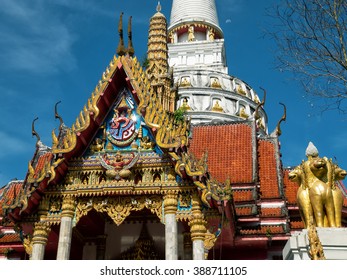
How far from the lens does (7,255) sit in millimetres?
14734

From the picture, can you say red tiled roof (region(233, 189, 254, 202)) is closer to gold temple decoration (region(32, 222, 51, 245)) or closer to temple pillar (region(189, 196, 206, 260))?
temple pillar (region(189, 196, 206, 260))

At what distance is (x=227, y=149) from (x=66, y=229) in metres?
6.37

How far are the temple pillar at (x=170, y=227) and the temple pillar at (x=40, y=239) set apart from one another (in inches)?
114

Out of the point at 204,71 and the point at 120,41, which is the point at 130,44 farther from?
the point at 204,71

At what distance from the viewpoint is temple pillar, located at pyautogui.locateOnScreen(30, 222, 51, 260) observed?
39.0ft

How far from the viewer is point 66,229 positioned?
11852 mm

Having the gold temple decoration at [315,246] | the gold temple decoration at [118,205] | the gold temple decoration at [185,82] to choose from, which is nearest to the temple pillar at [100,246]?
the gold temple decoration at [118,205]

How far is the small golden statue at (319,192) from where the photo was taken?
8.48 m

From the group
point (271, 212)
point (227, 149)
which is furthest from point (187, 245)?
point (227, 149)

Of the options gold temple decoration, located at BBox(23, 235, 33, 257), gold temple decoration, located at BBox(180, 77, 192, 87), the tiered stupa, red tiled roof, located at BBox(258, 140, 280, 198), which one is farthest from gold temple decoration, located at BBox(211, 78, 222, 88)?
gold temple decoration, located at BBox(23, 235, 33, 257)

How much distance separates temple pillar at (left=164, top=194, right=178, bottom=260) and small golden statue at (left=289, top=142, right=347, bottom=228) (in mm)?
3499

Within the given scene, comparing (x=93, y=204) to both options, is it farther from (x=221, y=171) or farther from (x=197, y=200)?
(x=221, y=171)

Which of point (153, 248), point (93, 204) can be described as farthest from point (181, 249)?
point (93, 204)

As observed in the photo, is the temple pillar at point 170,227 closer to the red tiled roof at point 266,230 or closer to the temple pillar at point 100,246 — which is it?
the red tiled roof at point 266,230
